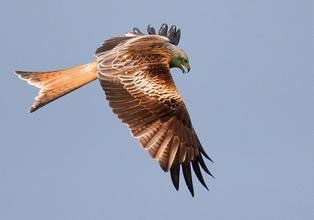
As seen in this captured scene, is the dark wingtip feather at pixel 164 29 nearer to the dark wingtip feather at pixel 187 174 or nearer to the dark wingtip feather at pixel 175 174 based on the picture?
the dark wingtip feather at pixel 187 174

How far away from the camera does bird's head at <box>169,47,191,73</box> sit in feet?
56.6

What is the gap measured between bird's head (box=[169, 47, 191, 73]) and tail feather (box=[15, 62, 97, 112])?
1175 millimetres

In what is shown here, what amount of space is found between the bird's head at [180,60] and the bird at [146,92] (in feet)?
0.05

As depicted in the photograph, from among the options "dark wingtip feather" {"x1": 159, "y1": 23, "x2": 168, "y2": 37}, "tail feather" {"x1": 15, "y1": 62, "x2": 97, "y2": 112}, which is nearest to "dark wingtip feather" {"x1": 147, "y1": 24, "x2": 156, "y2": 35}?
"dark wingtip feather" {"x1": 159, "y1": 23, "x2": 168, "y2": 37}

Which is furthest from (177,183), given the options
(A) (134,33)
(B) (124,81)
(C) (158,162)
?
(A) (134,33)

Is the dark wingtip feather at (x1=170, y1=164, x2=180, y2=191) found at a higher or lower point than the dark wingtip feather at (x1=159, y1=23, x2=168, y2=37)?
lower

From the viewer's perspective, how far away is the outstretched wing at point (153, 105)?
50.7 feet

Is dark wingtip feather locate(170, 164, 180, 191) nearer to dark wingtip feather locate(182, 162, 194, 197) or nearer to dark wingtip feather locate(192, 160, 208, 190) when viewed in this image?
dark wingtip feather locate(182, 162, 194, 197)

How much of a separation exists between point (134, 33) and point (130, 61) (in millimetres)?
3629

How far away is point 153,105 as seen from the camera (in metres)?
16.0

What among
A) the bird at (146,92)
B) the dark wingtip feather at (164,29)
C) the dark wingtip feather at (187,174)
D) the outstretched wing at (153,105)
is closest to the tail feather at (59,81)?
the bird at (146,92)

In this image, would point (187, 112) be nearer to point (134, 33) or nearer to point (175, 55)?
point (175, 55)

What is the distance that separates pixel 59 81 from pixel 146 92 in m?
1.38

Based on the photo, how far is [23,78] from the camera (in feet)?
56.3
